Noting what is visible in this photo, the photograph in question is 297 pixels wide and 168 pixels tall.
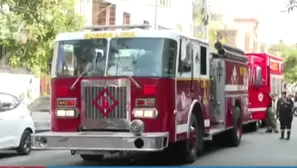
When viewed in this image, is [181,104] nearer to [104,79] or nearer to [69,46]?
[104,79]

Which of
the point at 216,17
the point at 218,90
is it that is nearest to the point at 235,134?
the point at 218,90

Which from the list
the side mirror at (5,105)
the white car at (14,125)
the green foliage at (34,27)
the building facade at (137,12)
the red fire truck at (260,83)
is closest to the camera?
the white car at (14,125)

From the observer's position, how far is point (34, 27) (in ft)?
64.0

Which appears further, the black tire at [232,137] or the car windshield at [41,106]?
the car windshield at [41,106]

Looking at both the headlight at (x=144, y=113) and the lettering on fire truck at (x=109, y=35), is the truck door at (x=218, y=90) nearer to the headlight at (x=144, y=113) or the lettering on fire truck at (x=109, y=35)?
the lettering on fire truck at (x=109, y=35)

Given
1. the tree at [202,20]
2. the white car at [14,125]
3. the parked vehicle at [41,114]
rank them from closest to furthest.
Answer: the white car at [14,125] → the parked vehicle at [41,114] → the tree at [202,20]

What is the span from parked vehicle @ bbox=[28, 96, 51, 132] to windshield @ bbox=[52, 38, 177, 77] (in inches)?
184

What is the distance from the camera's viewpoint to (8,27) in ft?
61.2

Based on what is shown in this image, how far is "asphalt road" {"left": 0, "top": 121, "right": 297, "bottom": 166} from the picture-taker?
41.7 feet

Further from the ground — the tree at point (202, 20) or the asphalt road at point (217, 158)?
the tree at point (202, 20)

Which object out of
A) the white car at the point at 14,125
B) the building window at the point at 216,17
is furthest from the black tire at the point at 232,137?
the building window at the point at 216,17

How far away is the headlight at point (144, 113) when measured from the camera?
1079 cm

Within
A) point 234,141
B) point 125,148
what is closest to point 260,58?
point 234,141

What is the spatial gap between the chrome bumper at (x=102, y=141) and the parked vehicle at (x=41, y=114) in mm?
4938
